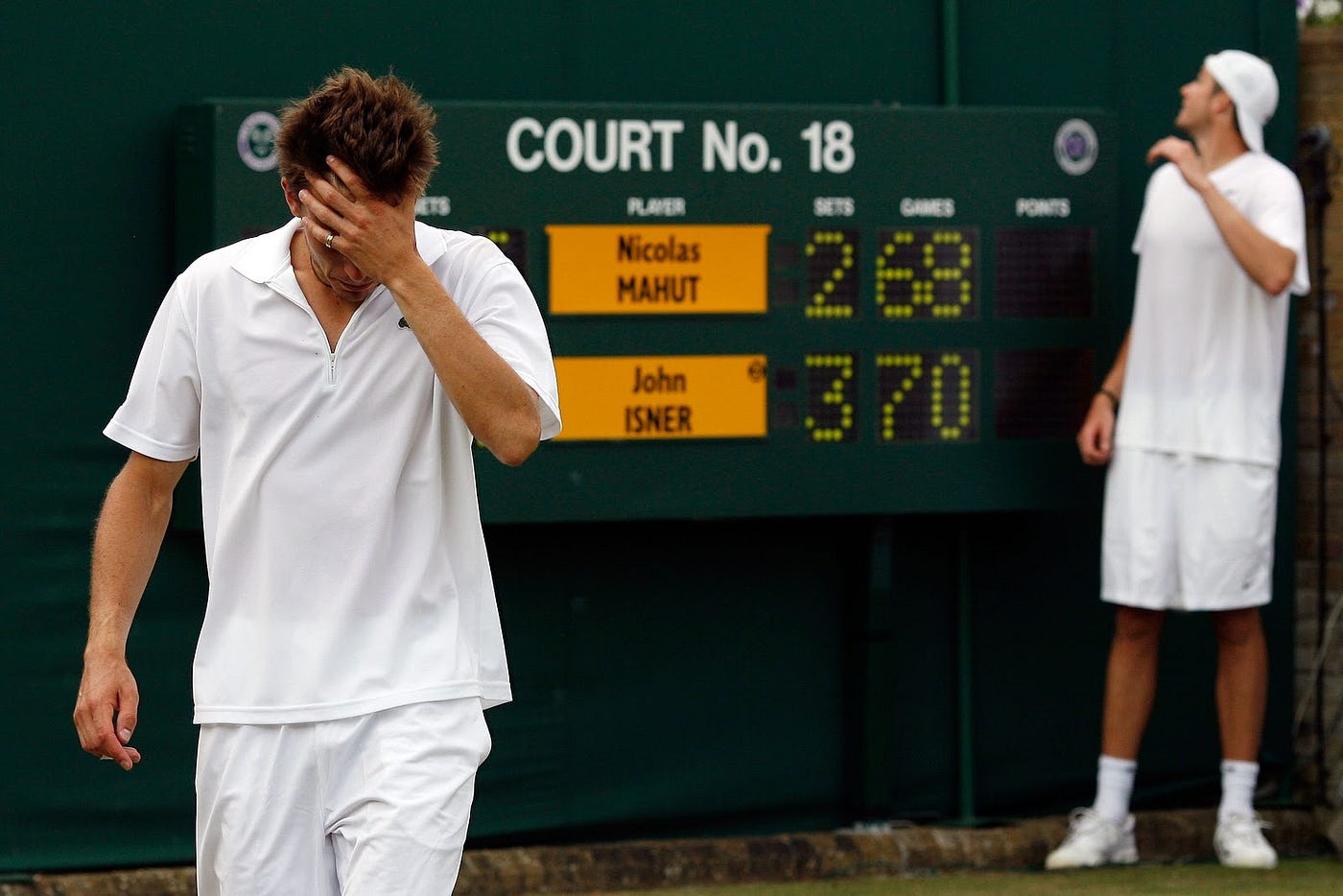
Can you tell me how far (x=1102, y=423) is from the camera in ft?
19.9

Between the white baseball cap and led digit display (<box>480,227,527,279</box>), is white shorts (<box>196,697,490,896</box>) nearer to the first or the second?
led digit display (<box>480,227,527,279</box>)

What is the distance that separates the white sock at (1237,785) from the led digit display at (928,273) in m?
1.50

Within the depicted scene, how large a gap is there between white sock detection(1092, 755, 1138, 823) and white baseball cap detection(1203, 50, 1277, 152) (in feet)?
5.89

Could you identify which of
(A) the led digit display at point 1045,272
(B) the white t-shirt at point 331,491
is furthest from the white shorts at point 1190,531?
(B) the white t-shirt at point 331,491

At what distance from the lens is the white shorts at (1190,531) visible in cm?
603

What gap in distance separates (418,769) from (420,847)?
0.11 m

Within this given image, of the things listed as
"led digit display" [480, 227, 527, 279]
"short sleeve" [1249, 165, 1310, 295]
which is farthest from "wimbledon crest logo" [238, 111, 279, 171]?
"short sleeve" [1249, 165, 1310, 295]

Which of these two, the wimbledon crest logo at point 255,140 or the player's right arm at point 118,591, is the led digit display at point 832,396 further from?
the player's right arm at point 118,591

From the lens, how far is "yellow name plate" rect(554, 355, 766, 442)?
5734 mm

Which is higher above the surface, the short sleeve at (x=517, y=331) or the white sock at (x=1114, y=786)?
the short sleeve at (x=517, y=331)

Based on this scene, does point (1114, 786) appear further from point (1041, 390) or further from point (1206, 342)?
point (1206, 342)

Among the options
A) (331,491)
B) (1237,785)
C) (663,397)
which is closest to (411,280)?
(331,491)

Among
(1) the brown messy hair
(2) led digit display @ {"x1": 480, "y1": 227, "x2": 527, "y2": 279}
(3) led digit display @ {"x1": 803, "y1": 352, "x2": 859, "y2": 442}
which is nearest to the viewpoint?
(1) the brown messy hair

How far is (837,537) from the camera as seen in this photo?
253 inches
